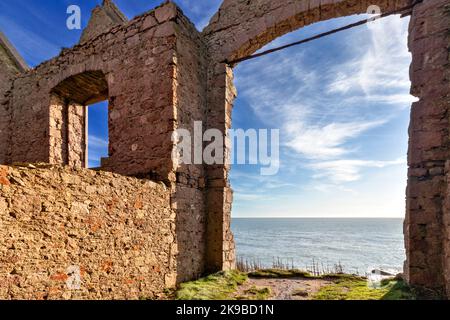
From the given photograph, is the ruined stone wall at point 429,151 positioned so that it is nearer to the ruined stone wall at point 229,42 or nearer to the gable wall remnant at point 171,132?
the gable wall remnant at point 171,132

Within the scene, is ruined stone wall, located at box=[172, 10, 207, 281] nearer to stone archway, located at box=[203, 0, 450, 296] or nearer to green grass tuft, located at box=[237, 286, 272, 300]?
stone archway, located at box=[203, 0, 450, 296]

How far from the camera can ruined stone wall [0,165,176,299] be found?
261cm

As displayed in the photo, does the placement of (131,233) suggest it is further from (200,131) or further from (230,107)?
(230,107)

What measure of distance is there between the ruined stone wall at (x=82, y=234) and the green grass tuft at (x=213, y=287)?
13.2 inches

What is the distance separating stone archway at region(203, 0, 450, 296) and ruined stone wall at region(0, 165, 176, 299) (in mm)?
1536

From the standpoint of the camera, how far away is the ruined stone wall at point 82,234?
261cm

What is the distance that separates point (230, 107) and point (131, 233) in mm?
3645

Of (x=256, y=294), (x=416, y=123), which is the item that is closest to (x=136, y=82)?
(x=256, y=294)

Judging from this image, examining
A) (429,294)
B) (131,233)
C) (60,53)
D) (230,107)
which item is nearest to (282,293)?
(429,294)

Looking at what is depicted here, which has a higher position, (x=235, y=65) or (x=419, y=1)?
(x=419, y=1)

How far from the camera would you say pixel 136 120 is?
5379mm

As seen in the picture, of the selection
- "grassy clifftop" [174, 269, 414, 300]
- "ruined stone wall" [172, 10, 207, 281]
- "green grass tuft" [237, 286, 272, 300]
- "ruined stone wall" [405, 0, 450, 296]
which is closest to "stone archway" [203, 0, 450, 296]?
"ruined stone wall" [405, 0, 450, 296]

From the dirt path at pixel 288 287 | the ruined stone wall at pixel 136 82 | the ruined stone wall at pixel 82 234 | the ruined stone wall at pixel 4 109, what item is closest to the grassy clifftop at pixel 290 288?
the dirt path at pixel 288 287

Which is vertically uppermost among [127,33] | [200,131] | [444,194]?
[127,33]
